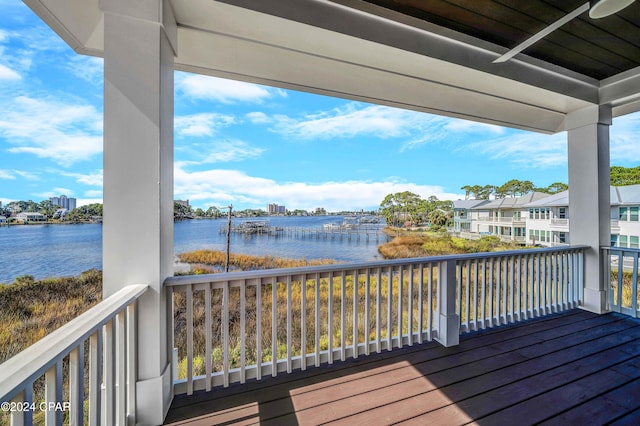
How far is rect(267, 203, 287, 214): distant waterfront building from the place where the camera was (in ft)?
15.3

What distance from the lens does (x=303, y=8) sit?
173cm

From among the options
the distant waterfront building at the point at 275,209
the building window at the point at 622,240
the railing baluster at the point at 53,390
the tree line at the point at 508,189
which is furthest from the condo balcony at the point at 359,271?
the distant waterfront building at the point at 275,209

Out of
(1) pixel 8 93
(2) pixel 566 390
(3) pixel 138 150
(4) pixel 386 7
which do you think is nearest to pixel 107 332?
(3) pixel 138 150

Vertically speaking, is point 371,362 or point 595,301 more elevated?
point 595,301

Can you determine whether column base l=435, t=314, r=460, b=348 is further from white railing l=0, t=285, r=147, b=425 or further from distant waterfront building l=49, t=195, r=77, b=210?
distant waterfront building l=49, t=195, r=77, b=210

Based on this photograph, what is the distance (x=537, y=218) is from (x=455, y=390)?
3458 mm

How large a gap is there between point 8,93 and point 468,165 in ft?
28.7

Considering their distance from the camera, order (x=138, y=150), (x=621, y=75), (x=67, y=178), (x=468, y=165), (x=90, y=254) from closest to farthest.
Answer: (x=138, y=150), (x=90, y=254), (x=67, y=178), (x=621, y=75), (x=468, y=165)

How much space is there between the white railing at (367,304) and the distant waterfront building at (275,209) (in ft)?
5.80

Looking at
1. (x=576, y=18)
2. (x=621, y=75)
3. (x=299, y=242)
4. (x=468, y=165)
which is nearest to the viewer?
(x=576, y=18)

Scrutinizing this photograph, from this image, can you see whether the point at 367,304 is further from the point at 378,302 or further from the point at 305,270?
the point at 305,270

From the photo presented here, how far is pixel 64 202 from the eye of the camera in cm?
212

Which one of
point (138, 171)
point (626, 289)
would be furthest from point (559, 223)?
point (138, 171)

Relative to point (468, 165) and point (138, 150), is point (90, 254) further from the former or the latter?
point (468, 165)
